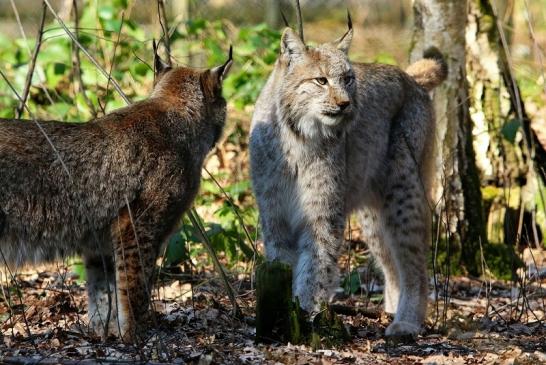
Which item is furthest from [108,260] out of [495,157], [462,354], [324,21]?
[324,21]

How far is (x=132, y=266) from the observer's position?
5000mm

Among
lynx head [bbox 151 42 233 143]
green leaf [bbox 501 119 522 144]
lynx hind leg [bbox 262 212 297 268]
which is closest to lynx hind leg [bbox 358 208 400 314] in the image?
lynx hind leg [bbox 262 212 297 268]

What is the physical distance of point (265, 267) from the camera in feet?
15.5

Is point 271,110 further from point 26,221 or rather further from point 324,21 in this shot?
point 324,21

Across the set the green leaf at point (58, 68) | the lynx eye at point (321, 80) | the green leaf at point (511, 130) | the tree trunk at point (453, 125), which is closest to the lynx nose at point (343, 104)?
the lynx eye at point (321, 80)

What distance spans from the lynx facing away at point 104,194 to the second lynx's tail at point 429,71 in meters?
2.23

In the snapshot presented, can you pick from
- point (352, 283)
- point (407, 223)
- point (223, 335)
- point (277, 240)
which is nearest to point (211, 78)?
point (277, 240)

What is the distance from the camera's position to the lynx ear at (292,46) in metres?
5.96

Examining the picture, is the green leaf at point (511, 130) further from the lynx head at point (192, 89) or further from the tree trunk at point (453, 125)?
the lynx head at point (192, 89)

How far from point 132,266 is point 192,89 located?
3.86 feet

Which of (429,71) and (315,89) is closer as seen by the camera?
(315,89)

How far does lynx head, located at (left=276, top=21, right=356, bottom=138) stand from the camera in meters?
5.77

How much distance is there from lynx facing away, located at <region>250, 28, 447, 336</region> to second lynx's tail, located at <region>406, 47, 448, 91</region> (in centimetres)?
35

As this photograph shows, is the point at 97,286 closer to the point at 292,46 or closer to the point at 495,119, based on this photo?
the point at 292,46
